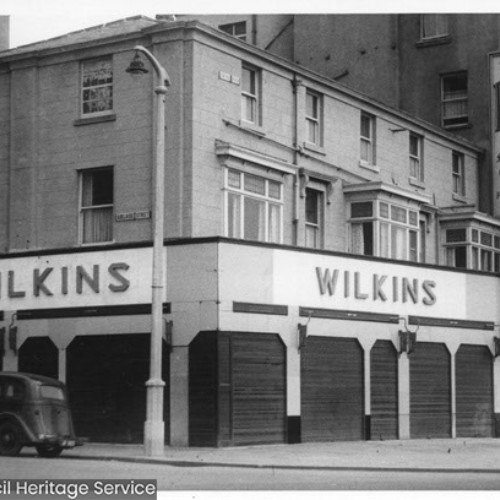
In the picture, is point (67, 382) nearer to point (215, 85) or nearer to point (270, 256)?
point (270, 256)

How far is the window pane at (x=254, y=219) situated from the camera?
1260 inches

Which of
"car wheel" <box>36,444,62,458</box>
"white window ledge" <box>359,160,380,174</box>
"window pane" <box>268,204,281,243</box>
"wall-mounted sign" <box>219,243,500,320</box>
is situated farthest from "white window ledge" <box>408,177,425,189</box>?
"car wheel" <box>36,444,62,458</box>

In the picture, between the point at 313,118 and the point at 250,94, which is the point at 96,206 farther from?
the point at 313,118

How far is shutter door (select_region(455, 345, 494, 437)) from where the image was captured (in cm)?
3559

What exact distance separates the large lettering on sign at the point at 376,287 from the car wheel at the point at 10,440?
9752mm

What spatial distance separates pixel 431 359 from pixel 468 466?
447 inches

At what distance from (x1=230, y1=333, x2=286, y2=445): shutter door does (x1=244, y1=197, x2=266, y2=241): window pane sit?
11.4 ft

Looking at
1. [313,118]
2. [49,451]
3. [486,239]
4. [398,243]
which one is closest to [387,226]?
[398,243]

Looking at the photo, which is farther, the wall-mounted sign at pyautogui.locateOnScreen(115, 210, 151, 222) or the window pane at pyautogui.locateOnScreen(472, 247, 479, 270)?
the window pane at pyautogui.locateOnScreen(472, 247, 479, 270)

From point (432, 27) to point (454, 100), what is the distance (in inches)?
113

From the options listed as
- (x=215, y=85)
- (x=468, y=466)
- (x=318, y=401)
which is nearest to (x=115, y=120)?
(x=215, y=85)

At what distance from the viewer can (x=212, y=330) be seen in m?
28.4

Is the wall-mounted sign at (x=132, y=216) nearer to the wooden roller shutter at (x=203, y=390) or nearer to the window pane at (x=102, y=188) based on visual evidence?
the window pane at (x=102, y=188)

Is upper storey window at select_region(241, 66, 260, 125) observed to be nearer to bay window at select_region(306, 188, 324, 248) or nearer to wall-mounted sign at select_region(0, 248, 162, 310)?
bay window at select_region(306, 188, 324, 248)
